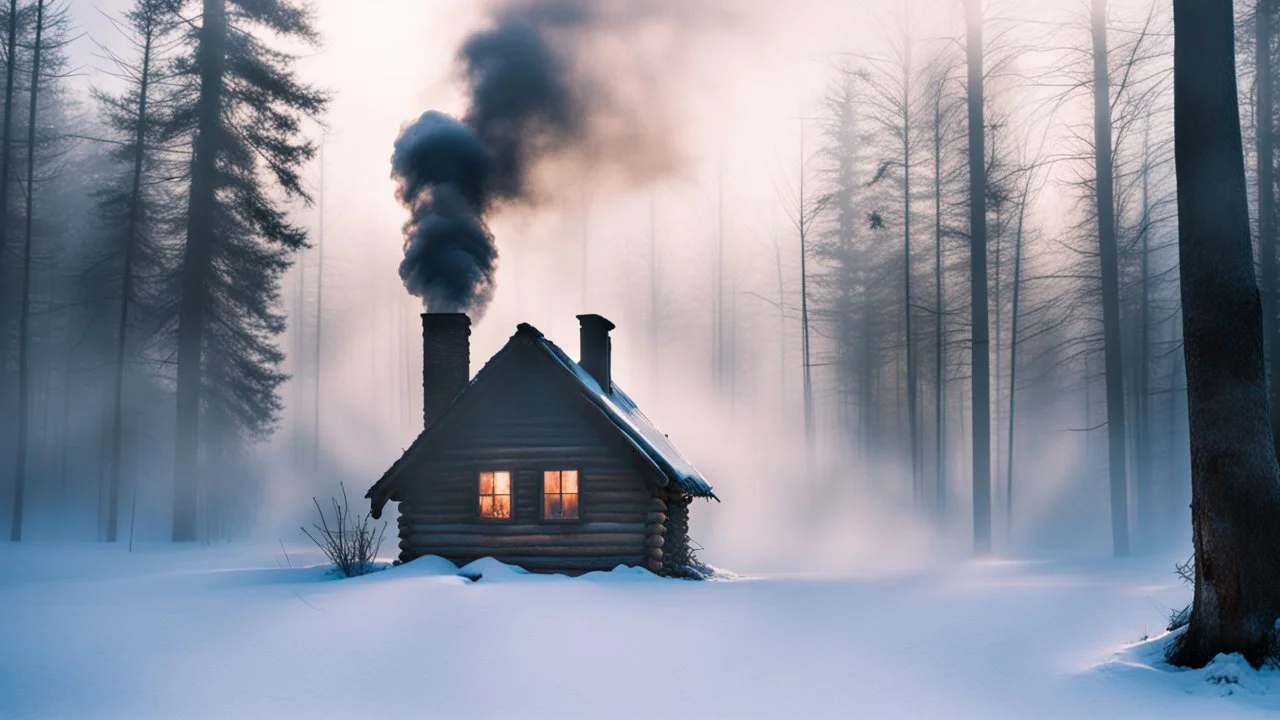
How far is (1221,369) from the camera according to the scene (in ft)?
32.7

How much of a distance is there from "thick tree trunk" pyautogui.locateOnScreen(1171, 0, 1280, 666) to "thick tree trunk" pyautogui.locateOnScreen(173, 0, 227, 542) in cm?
2334

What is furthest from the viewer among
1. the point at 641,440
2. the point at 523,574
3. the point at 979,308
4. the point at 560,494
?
the point at 979,308

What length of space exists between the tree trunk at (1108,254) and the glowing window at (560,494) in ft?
42.3

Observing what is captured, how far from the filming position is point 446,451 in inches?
738

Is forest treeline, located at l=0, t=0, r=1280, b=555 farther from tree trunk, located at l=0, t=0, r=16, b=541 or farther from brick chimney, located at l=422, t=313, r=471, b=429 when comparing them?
brick chimney, located at l=422, t=313, r=471, b=429

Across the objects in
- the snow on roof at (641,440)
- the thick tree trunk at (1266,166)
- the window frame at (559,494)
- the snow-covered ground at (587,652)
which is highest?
the thick tree trunk at (1266,166)

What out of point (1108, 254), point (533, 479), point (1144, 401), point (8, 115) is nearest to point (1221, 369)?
point (533, 479)

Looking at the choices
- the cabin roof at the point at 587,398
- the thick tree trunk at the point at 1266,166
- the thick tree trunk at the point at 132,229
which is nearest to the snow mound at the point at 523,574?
the cabin roof at the point at 587,398

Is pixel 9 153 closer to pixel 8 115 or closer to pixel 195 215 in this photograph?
pixel 8 115

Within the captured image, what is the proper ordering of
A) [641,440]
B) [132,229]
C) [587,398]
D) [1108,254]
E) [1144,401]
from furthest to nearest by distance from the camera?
1. [1144,401]
2. [132,229]
3. [1108,254]
4. [641,440]
5. [587,398]

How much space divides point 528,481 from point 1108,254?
14721 mm

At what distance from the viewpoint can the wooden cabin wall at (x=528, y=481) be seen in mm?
18097

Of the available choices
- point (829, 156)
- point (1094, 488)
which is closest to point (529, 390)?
point (829, 156)

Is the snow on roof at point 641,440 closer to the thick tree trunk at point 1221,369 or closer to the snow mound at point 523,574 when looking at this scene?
the snow mound at point 523,574
